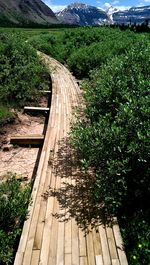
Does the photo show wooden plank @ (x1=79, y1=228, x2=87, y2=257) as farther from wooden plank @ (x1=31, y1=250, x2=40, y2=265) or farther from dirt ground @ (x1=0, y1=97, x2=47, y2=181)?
dirt ground @ (x1=0, y1=97, x2=47, y2=181)

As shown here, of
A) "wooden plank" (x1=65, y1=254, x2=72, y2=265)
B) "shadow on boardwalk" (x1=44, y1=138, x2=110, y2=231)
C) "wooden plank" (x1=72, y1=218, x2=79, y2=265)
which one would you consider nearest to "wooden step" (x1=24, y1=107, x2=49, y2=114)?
"shadow on boardwalk" (x1=44, y1=138, x2=110, y2=231)

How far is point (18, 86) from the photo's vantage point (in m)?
19.9

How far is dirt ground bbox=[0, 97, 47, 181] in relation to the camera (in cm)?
1275

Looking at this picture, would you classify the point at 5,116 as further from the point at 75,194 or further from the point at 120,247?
the point at 120,247

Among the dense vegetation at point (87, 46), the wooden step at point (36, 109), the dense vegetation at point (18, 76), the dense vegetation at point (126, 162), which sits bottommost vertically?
the dense vegetation at point (126, 162)

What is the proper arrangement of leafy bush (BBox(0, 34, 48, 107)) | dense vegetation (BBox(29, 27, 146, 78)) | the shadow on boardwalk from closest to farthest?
the shadow on boardwalk < leafy bush (BBox(0, 34, 48, 107)) < dense vegetation (BBox(29, 27, 146, 78))

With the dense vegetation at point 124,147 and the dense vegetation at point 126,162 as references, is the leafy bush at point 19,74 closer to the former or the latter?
the dense vegetation at point 124,147

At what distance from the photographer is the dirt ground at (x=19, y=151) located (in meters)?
12.7

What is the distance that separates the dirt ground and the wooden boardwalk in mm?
1620

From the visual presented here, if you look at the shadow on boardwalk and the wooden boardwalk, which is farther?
the shadow on boardwalk

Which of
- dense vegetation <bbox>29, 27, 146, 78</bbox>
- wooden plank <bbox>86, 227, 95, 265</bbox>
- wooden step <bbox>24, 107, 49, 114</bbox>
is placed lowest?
wooden plank <bbox>86, 227, 95, 265</bbox>

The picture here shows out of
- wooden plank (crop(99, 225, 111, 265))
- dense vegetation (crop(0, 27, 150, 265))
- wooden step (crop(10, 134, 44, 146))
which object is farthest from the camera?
wooden step (crop(10, 134, 44, 146))

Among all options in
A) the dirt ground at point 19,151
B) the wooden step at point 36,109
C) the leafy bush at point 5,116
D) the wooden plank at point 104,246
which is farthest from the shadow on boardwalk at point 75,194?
the wooden step at point 36,109

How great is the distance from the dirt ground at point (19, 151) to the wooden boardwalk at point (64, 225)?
162 cm
